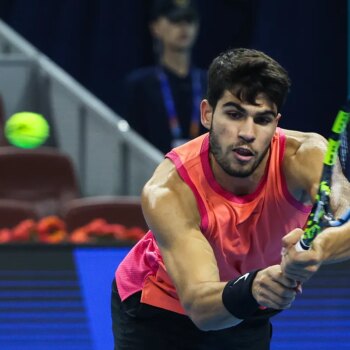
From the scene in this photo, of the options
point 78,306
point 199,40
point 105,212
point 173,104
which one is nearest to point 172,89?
point 173,104

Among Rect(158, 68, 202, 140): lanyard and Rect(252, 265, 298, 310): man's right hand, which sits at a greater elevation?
Rect(252, 265, 298, 310): man's right hand

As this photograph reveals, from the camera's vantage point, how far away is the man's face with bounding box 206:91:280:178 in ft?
11.5

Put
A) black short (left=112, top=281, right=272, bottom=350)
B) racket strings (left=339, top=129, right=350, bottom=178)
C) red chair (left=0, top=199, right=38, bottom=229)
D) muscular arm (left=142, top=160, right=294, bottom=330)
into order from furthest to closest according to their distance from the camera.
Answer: red chair (left=0, top=199, right=38, bottom=229), black short (left=112, top=281, right=272, bottom=350), muscular arm (left=142, top=160, right=294, bottom=330), racket strings (left=339, top=129, right=350, bottom=178)

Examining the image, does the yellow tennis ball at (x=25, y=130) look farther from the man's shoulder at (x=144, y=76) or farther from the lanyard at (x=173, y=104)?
the lanyard at (x=173, y=104)

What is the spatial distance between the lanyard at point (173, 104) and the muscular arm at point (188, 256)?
10.1 ft

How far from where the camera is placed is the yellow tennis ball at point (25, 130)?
22.4 feet

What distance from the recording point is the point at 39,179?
7215 millimetres

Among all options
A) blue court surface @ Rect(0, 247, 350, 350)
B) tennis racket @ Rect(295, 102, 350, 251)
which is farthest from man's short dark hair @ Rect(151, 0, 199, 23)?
tennis racket @ Rect(295, 102, 350, 251)

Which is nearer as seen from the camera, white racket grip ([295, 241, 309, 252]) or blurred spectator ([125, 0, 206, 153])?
white racket grip ([295, 241, 309, 252])

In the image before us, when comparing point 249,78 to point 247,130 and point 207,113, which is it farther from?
point 207,113

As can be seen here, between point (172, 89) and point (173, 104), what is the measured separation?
0.10 metres

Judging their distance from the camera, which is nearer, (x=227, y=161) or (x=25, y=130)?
(x=227, y=161)

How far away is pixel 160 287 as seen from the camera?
402 centimetres

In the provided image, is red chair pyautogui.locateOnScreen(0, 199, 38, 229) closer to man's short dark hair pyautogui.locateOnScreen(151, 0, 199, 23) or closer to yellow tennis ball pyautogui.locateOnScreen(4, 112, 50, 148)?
yellow tennis ball pyautogui.locateOnScreen(4, 112, 50, 148)
